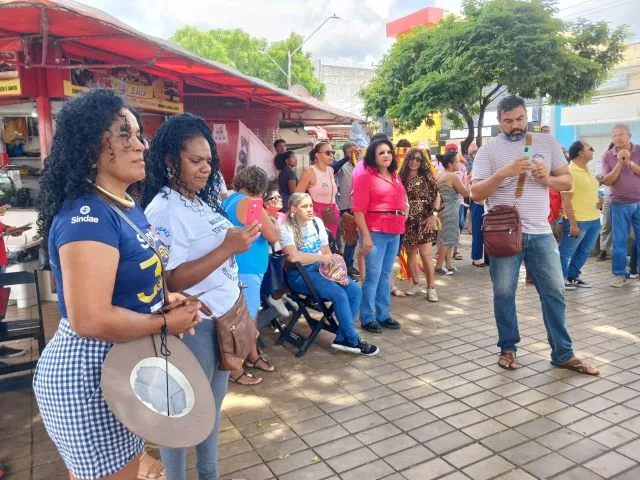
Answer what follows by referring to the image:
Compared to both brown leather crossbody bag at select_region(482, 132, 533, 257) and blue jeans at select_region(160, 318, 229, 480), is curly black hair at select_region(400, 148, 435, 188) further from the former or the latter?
blue jeans at select_region(160, 318, 229, 480)

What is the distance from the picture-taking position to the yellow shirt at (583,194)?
620 cm

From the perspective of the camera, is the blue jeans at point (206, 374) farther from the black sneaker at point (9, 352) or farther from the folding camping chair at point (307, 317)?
the black sneaker at point (9, 352)

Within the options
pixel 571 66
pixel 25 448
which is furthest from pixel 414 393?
pixel 571 66

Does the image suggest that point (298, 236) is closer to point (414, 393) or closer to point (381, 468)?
point (414, 393)

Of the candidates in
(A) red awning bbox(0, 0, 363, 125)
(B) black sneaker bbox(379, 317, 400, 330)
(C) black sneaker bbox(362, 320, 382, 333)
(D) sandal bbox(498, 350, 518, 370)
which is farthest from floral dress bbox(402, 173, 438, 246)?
(A) red awning bbox(0, 0, 363, 125)

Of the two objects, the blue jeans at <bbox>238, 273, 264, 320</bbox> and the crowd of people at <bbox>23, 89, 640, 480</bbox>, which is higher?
the crowd of people at <bbox>23, 89, 640, 480</bbox>

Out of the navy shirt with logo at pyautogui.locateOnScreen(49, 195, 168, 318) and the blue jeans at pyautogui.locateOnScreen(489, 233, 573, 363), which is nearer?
the navy shirt with logo at pyautogui.locateOnScreen(49, 195, 168, 318)

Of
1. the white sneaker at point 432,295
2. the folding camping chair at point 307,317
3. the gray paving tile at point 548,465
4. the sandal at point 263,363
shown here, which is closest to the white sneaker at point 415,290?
the white sneaker at point 432,295

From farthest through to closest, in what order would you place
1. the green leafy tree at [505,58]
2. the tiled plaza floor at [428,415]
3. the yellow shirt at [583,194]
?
the green leafy tree at [505,58]
the yellow shirt at [583,194]
the tiled plaza floor at [428,415]

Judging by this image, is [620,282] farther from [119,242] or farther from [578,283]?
[119,242]

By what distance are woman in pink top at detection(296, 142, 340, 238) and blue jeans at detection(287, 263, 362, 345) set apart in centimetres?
213

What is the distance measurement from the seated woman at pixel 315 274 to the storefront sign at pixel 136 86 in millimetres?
2136

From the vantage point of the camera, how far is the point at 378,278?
4941 millimetres

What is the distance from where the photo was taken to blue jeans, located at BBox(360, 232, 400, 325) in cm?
489
